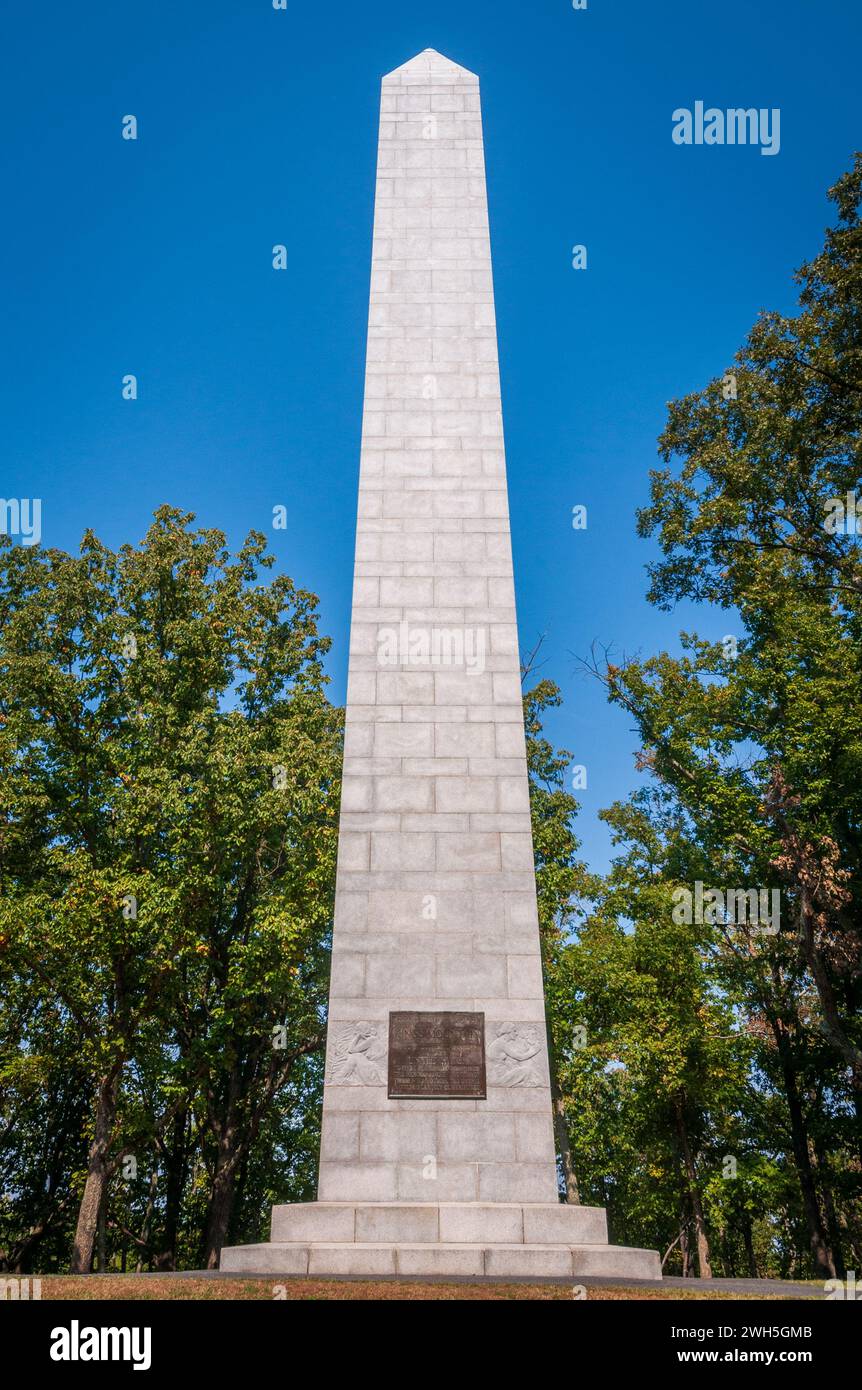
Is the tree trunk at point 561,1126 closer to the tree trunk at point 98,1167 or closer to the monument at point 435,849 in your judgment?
the tree trunk at point 98,1167

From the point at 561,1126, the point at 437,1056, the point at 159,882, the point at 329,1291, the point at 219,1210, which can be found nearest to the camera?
the point at 329,1291

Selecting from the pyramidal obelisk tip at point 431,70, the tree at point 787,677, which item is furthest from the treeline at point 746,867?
the pyramidal obelisk tip at point 431,70

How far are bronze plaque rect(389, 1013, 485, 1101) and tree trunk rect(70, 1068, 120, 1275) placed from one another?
1220cm

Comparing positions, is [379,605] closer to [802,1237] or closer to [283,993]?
[283,993]

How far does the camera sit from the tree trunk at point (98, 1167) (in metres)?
19.1

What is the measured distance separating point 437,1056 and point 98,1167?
1361 cm

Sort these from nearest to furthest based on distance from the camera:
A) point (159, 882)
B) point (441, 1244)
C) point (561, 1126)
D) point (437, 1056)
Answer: point (441, 1244) → point (437, 1056) → point (159, 882) → point (561, 1126)

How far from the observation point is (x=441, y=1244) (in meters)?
9.19

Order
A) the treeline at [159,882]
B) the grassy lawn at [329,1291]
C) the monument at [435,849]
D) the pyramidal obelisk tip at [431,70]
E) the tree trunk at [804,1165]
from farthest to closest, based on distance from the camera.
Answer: the tree trunk at [804,1165]
the treeline at [159,882]
the pyramidal obelisk tip at [431,70]
the monument at [435,849]
the grassy lawn at [329,1291]

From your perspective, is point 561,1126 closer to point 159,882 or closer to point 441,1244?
point 159,882

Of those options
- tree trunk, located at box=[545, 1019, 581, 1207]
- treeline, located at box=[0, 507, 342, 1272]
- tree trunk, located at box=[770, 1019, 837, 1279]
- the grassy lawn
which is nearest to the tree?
tree trunk, located at box=[770, 1019, 837, 1279]

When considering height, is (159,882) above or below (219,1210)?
above

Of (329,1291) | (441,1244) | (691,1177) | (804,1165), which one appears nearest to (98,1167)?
(441,1244)

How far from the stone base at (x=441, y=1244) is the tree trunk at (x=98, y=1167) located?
12.5 m
